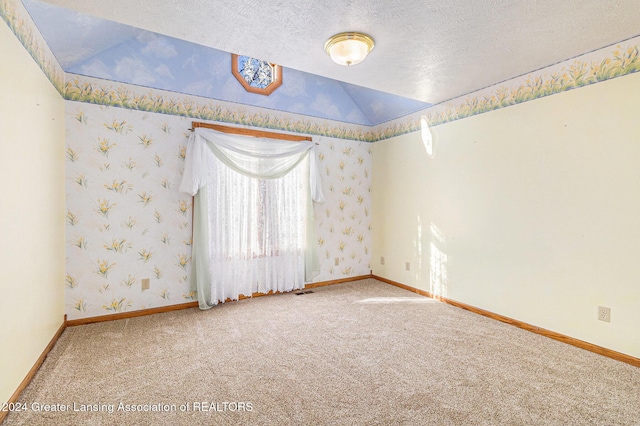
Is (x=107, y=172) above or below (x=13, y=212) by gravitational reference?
above

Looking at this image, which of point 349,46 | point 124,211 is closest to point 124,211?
point 124,211

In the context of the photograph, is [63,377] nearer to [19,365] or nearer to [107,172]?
[19,365]

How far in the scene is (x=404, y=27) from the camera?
2.17 metres

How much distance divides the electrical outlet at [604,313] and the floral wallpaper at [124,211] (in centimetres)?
387

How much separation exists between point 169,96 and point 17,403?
9.32ft

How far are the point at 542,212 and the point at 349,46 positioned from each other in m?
2.27

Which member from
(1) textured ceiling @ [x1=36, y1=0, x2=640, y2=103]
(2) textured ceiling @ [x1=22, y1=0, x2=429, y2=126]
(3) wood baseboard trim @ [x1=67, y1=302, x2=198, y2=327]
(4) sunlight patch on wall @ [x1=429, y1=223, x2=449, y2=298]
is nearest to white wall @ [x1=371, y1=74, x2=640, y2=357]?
(4) sunlight patch on wall @ [x1=429, y1=223, x2=449, y2=298]

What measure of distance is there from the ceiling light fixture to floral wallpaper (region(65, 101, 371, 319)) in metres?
1.94

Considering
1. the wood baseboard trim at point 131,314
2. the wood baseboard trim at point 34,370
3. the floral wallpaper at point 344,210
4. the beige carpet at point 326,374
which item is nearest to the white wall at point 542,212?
the beige carpet at point 326,374

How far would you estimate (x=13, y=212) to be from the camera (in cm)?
179

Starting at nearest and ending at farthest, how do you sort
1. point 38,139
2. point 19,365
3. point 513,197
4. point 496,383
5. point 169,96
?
point 19,365 < point 496,383 < point 38,139 < point 513,197 < point 169,96

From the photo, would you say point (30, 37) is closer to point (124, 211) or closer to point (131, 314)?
point (124, 211)

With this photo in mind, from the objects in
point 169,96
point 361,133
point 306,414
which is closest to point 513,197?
point 361,133

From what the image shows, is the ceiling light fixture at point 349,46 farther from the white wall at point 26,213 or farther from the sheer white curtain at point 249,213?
the white wall at point 26,213
